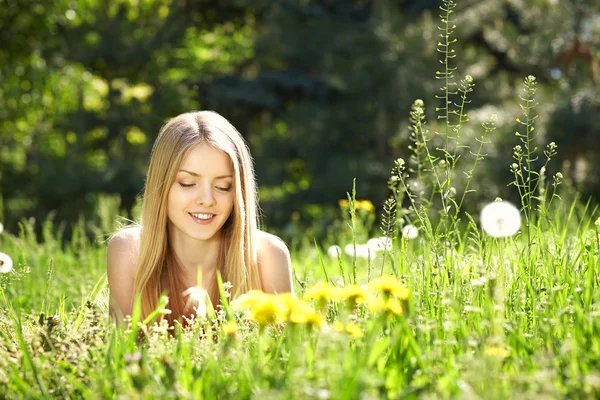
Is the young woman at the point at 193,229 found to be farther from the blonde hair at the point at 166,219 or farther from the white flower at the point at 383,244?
the white flower at the point at 383,244

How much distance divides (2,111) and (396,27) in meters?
5.38

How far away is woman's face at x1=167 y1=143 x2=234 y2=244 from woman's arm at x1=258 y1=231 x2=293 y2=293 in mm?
209

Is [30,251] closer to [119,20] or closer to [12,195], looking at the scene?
[12,195]

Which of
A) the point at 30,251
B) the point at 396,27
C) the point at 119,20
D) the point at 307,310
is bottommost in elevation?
the point at 307,310

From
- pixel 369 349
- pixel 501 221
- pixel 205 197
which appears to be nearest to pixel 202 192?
pixel 205 197

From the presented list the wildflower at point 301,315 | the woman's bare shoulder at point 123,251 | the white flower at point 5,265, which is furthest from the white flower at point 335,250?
the white flower at point 5,265

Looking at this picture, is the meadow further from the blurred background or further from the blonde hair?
the blurred background

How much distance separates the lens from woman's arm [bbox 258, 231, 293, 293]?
2.75m

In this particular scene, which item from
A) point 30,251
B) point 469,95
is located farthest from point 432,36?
point 30,251

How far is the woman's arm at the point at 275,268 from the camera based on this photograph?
108 inches

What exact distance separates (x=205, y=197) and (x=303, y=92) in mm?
7764

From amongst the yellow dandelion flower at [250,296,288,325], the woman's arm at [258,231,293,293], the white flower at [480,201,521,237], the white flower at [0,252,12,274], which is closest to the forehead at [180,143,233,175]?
the woman's arm at [258,231,293,293]

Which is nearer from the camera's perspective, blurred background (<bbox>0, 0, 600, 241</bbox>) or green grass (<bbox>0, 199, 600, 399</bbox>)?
green grass (<bbox>0, 199, 600, 399</bbox>)

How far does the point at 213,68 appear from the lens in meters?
12.2
